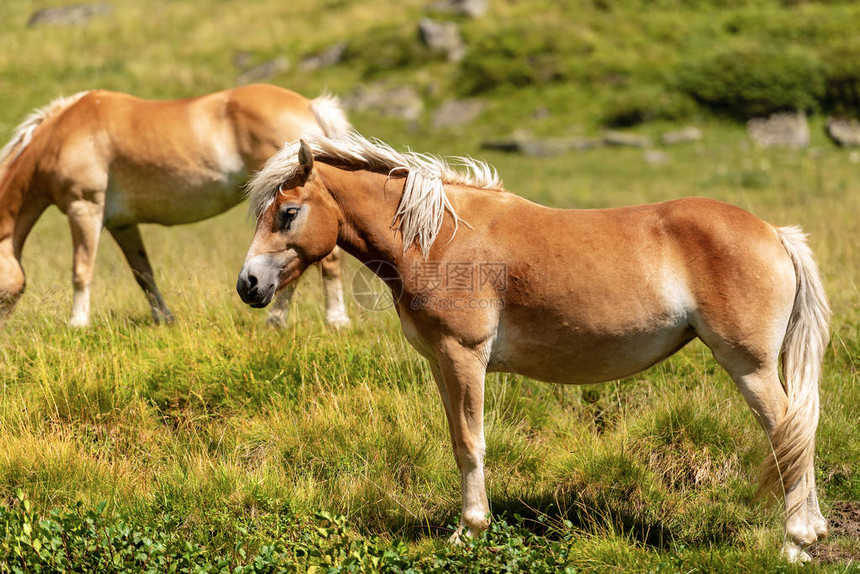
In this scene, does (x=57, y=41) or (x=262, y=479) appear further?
(x=57, y=41)

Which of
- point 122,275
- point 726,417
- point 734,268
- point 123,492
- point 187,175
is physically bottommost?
point 122,275

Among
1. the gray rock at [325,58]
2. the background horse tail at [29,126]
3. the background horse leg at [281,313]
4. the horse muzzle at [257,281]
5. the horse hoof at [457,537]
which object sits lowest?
the gray rock at [325,58]

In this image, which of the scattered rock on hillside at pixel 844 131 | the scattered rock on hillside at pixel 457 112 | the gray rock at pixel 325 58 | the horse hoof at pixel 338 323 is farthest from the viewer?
the gray rock at pixel 325 58

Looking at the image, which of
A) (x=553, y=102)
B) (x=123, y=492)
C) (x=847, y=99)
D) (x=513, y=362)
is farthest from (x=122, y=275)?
(x=847, y=99)

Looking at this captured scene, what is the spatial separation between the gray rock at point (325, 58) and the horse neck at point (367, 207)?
76.2 feet

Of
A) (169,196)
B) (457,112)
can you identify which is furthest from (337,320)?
(457,112)

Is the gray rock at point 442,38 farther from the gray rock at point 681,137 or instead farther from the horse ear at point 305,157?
the horse ear at point 305,157

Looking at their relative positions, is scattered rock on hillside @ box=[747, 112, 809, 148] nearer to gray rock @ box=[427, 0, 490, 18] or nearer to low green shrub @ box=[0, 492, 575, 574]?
gray rock @ box=[427, 0, 490, 18]

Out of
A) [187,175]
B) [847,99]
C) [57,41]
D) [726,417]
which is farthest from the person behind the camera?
[57,41]

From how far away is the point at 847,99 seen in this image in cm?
1916

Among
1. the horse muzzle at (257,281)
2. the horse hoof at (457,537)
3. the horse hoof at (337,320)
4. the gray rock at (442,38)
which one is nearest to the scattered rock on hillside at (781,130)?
the gray rock at (442,38)

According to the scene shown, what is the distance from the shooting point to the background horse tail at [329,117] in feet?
23.2

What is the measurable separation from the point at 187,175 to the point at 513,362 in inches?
170

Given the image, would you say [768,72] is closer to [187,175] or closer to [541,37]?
[541,37]
